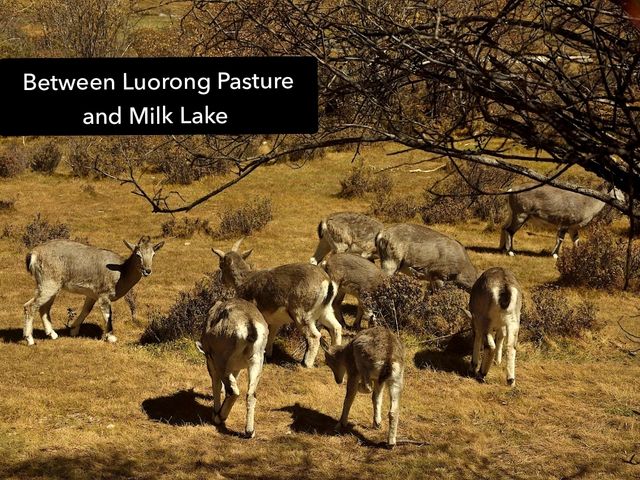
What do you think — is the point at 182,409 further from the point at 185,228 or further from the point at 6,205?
the point at 6,205

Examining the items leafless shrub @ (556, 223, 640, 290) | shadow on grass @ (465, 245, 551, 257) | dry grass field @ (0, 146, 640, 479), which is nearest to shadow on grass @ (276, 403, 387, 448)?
dry grass field @ (0, 146, 640, 479)

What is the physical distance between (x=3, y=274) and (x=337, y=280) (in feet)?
24.4

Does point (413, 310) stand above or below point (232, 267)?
below

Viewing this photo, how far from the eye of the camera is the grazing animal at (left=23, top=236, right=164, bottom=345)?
12.5 metres

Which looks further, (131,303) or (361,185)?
(361,185)

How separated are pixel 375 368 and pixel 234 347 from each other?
4.74 feet

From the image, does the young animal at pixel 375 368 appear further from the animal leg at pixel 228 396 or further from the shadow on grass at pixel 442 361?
the shadow on grass at pixel 442 361

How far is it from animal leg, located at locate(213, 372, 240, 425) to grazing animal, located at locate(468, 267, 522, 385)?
3.39 m

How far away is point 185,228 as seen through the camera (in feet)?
67.3

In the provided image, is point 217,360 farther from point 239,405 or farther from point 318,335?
point 318,335

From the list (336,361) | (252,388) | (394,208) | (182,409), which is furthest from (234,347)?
(394,208)

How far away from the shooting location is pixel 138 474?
8.37 m

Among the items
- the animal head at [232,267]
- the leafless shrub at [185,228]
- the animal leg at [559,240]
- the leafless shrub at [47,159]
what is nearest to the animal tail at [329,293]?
the animal head at [232,267]

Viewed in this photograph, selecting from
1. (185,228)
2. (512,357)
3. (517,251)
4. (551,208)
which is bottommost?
(512,357)
